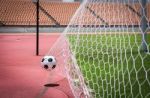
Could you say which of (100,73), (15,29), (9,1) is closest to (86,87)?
(100,73)

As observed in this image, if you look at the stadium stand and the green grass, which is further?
the stadium stand

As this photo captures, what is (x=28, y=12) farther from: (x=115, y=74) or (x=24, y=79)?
(x=115, y=74)

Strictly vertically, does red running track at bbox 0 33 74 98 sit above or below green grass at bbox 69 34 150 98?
below

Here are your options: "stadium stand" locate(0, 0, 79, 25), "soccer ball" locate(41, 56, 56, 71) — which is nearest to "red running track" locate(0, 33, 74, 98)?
"soccer ball" locate(41, 56, 56, 71)

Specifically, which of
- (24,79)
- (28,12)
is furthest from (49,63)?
(28,12)

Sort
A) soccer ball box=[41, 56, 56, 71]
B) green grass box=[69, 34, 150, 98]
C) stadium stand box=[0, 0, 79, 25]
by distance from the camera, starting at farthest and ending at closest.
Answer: stadium stand box=[0, 0, 79, 25] → soccer ball box=[41, 56, 56, 71] → green grass box=[69, 34, 150, 98]

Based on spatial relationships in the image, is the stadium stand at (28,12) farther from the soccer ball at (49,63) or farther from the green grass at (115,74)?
the soccer ball at (49,63)

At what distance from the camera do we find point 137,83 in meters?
5.45

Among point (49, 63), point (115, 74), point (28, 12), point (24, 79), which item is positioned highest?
point (28, 12)

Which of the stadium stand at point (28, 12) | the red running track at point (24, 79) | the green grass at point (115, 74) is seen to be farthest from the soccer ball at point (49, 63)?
the stadium stand at point (28, 12)

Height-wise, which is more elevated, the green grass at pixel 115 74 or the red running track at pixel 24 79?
the green grass at pixel 115 74

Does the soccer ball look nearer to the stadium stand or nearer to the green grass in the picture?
the green grass

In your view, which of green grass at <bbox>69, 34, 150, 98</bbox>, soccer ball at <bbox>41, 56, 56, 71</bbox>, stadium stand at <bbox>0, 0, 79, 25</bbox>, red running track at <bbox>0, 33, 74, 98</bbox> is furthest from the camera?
stadium stand at <bbox>0, 0, 79, 25</bbox>

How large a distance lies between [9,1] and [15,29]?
4501mm
